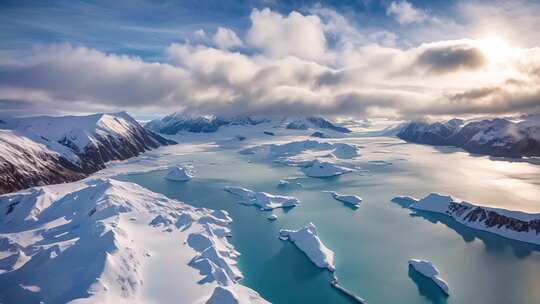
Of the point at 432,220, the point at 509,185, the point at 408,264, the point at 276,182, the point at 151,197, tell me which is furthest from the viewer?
the point at 276,182

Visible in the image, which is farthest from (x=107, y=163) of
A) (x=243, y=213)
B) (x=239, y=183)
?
(x=243, y=213)

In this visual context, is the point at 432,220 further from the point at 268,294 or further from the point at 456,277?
the point at 268,294

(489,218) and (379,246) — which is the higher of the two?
(489,218)

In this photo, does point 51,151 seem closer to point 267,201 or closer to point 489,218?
point 267,201

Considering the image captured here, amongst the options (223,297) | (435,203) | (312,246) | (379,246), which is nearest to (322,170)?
(435,203)

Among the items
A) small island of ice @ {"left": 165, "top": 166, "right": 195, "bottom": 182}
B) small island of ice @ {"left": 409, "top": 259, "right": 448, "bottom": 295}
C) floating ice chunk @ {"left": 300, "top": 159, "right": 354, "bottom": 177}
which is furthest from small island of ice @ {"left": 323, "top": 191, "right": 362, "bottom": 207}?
small island of ice @ {"left": 165, "top": 166, "right": 195, "bottom": 182}

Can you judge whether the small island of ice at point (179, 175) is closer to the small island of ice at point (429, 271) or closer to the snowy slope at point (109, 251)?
the snowy slope at point (109, 251)

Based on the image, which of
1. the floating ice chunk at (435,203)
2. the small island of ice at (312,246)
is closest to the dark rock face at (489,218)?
the floating ice chunk at (435,203)
